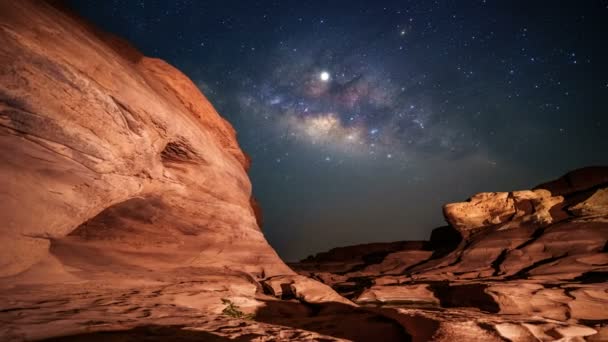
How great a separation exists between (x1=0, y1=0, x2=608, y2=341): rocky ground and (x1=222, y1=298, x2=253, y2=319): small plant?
5 centimetres

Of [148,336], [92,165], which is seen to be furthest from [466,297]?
[92,165]

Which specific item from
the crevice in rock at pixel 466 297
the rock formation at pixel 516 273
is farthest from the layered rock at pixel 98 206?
the crevice in rock at pixel 466 297

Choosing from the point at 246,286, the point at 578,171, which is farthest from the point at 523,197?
the point at 246,286

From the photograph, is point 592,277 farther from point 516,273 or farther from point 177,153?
point 177,153

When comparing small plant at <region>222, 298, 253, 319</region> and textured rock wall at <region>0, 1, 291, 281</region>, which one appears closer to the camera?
textured rock wall at <region>0, 1, 291, 281</region>

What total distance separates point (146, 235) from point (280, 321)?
4997 millimetres

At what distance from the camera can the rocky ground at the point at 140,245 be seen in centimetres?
393

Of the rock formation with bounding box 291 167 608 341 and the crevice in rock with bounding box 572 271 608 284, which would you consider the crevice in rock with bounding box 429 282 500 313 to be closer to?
the rock formation with bounding box 291 167 608 341

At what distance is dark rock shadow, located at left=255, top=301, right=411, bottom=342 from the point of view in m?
4.96

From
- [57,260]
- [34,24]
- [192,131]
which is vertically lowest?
[57,260]

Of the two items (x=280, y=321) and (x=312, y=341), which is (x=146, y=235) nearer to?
(x=280, y=321)

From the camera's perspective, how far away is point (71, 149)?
19.6 feet

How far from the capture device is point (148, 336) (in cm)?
297

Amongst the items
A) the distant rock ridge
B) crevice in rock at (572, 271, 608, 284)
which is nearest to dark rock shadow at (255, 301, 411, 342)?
crevice in rock at (572, 271, 608, 284)
